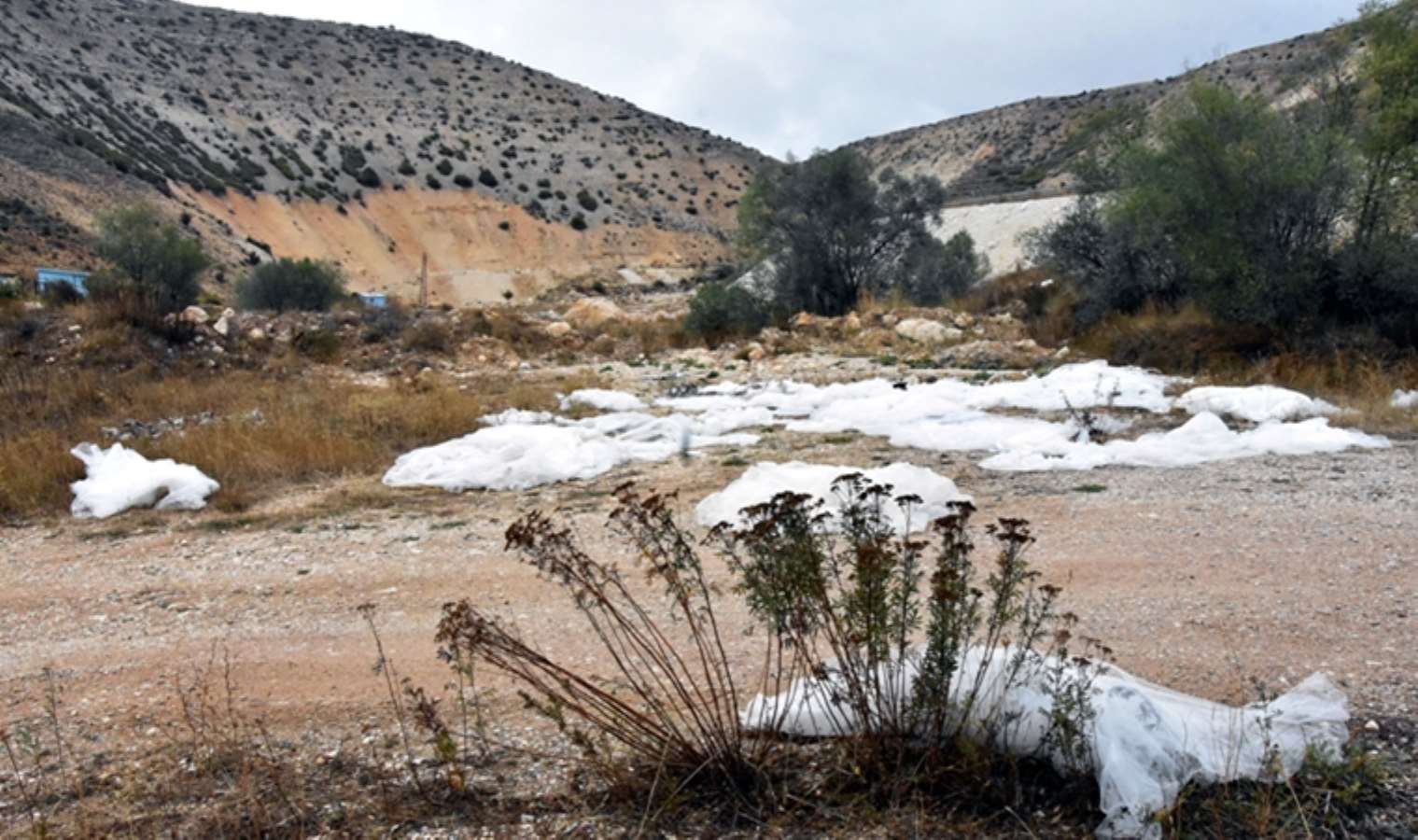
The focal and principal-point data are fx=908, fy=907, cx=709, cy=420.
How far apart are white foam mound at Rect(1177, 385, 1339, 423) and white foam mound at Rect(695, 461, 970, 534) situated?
436cm

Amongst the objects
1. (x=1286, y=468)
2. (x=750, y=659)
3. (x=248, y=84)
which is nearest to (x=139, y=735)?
(x=750, y=659)

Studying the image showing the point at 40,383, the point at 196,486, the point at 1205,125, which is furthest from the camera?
the point at 1205,125

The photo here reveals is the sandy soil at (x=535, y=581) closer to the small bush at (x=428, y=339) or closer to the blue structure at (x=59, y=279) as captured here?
the small bush at (x=428, y=339)

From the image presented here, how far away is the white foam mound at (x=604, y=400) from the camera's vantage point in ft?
38.4

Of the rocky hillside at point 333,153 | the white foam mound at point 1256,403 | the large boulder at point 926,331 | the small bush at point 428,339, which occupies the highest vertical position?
the rocky hillside at point 333,153

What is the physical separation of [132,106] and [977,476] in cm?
5211

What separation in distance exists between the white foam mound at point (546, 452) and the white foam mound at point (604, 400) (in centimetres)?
155

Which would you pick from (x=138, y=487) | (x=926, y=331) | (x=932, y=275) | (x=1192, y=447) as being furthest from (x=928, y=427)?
(x=932, y=275)

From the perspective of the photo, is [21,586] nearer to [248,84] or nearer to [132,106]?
[132,106]

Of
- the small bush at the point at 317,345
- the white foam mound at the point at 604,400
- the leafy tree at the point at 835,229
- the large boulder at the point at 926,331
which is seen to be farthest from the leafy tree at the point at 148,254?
the large boulder at the point at 926,331

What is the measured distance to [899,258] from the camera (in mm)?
23422

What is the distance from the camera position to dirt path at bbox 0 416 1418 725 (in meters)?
3.81

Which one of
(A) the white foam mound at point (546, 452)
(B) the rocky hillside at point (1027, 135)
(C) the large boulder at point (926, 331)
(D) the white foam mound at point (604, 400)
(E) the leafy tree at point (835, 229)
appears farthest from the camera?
(B) the rocky hillside at point (1027, 135)

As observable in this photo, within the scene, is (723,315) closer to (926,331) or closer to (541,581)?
(926,331)
